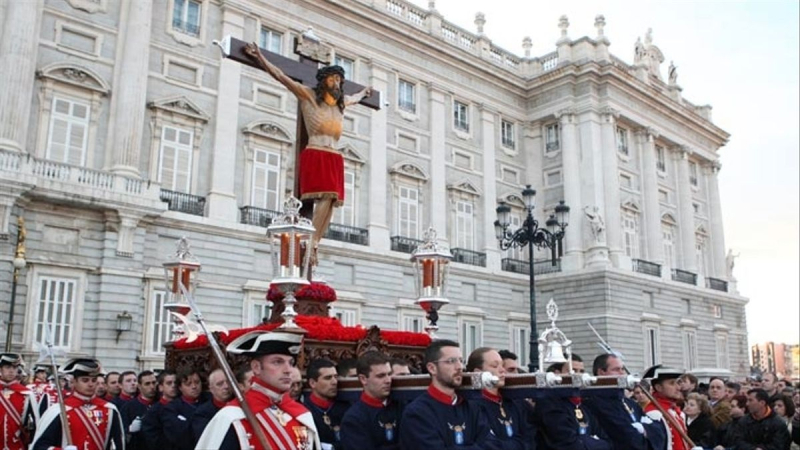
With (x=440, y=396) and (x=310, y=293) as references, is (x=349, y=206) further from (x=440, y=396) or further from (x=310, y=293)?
(x=440, y=396)

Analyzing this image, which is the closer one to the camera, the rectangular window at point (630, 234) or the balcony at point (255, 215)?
the balcony at point (255, 215)

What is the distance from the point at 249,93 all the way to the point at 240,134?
163 cm

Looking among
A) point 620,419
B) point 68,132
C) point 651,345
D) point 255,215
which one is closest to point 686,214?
point 651,345

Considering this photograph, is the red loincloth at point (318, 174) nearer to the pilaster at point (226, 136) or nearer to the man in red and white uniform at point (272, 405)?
the man in red and white uniform at point (272, 405)

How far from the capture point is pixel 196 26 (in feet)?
78.9

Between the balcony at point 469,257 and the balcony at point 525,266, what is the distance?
1420 millimetres

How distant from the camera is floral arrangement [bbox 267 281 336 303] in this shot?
846cm

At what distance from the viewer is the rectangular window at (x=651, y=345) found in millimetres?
33559

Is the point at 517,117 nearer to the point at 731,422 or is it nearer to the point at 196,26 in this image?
the point at 196,26

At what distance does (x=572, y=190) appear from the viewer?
33.7m

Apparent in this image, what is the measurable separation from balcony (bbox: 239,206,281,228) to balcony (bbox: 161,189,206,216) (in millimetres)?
1377

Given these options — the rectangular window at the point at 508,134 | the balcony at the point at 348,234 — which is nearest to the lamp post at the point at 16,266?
the balcony at the point at 348,234

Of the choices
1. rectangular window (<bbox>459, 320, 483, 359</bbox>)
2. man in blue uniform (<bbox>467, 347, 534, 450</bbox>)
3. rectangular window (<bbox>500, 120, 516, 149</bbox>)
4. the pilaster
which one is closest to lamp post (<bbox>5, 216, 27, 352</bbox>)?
the pilaster

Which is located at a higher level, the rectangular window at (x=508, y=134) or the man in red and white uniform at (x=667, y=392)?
the rectangular window at (x=508, y=134)
